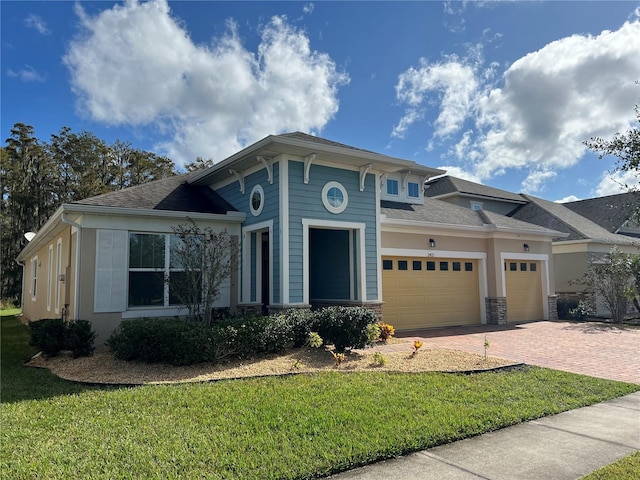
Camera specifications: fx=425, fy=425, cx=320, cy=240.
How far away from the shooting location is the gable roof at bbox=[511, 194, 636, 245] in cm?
1969

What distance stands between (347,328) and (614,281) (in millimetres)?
13451

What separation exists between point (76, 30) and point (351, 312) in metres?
9.87

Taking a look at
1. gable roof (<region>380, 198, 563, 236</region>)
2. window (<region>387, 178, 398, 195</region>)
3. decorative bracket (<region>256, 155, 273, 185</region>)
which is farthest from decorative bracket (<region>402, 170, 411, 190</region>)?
decorative bracket (<region>256, 155, 273, 185</region>)

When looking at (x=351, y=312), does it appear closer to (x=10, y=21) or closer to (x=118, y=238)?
(x=118, y=238)

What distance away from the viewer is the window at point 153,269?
10266 millimetres

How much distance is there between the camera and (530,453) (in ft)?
13.9

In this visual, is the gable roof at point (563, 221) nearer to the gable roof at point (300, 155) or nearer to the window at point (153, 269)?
the gable roof at point (300, 155)

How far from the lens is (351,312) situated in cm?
873

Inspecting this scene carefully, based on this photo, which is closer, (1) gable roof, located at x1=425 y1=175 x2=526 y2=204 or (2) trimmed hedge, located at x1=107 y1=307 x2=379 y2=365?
(2) trimmed hedge, located at x1=107 y1=307 x2=379 y2=365

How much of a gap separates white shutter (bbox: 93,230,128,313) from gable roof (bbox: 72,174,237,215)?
0.79 m

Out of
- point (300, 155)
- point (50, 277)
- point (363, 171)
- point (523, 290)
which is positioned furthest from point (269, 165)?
point (523, 290)

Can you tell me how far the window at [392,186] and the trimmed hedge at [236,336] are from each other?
860 centimetres

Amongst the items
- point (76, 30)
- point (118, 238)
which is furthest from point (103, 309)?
point (76, 30)

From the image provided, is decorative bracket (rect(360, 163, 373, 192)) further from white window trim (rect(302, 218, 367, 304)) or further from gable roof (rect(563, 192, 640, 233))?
gable roof (rect(563, 192, 640, 233))
